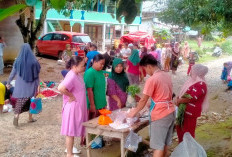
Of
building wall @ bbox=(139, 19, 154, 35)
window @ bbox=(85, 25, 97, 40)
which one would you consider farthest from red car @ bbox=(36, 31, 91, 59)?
building wall @ bbox=(139, 19, 154, 35)

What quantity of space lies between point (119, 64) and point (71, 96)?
102cm

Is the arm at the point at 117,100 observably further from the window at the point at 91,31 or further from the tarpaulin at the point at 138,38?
the window at the point at 91,31

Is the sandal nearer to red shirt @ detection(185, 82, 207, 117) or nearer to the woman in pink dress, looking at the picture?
the woman in pink dress

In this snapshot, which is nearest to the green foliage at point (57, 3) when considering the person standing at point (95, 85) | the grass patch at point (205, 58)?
the person standing at point (95, 85)

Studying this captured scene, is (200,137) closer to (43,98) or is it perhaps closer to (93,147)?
(93,147)

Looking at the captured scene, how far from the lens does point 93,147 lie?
14.1 ft

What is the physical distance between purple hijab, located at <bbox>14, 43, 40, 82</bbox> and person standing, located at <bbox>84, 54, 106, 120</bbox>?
4.87 feet

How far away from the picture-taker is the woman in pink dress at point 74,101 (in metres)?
3.56

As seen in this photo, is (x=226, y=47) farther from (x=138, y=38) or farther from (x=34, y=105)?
(x=34, y=105)

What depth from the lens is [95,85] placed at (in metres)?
3.90

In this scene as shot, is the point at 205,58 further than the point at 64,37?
Yes

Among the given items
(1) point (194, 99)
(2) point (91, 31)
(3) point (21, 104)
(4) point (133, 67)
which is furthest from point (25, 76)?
(2) point (91, 31)

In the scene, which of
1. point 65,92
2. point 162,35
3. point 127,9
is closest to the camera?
point 127,9

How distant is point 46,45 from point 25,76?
10.5m
